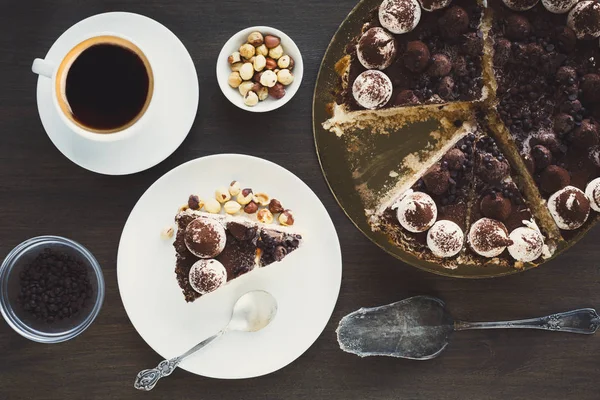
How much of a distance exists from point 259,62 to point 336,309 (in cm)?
136

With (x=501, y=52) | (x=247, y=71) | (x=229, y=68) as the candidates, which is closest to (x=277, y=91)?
(x=247, y=71)

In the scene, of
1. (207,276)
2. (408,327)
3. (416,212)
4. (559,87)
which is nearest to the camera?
(207,276)

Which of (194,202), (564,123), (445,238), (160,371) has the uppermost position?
(564,123)

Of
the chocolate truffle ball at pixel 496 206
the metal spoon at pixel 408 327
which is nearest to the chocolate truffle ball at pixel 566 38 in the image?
the chocolate truffle ball at pixel 496 206

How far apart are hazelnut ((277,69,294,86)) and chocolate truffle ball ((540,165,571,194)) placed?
4.52 ft

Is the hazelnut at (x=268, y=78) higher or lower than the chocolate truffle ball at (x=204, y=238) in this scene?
higher

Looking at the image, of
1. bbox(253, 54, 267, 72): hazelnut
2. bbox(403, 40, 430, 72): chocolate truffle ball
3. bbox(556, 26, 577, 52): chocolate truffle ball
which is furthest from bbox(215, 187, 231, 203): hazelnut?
bbox(556, 26, 577, 52): chocolate truffle ball

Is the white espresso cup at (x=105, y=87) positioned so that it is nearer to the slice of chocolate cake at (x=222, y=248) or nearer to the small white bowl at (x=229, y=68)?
the small white bowl at (x=229, y=68)

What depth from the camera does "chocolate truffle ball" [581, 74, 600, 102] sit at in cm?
310

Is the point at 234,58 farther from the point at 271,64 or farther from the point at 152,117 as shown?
the point at 152,117

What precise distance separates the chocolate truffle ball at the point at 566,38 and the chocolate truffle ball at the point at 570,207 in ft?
2.33

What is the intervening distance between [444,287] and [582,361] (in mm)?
870

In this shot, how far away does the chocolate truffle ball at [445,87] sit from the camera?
317 centimetres

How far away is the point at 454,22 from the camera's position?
3090 millimetres
